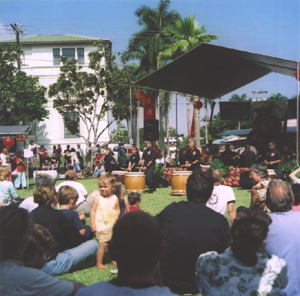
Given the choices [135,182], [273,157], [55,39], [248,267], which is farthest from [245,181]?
[55,39]

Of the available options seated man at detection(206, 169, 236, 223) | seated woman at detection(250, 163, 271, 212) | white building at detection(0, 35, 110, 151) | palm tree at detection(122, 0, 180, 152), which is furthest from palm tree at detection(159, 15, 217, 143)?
seated man at detection(206, 169, 236, 223)

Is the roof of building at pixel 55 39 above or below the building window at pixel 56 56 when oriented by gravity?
above

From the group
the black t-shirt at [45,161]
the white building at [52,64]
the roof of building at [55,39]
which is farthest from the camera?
the roof of building at [55,39]

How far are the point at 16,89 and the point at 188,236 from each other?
30.0 meters

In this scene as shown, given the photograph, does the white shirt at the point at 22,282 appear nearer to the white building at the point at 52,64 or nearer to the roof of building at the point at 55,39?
the white building at the point at 52,64

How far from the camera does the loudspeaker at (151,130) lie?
1658 centimetres

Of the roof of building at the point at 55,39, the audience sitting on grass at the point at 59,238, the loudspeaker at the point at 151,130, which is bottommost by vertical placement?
the audience sitting on grass at the point at 59,238

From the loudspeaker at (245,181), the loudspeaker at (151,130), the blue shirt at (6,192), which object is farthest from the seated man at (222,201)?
the loudspeaker at (151,130)

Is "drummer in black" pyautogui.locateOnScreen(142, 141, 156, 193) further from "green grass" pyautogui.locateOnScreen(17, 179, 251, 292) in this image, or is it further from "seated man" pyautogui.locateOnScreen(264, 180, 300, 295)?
"seated man" pyautogui.locateOnScreen(264, 180, 300, 295)

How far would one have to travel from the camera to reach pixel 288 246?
3205 mm

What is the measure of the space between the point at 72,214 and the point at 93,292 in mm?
3362

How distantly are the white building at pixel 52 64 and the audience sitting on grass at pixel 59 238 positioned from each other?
Result: 118 ft

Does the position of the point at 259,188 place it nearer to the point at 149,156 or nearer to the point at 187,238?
the point at 187,238

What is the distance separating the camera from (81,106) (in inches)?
890
